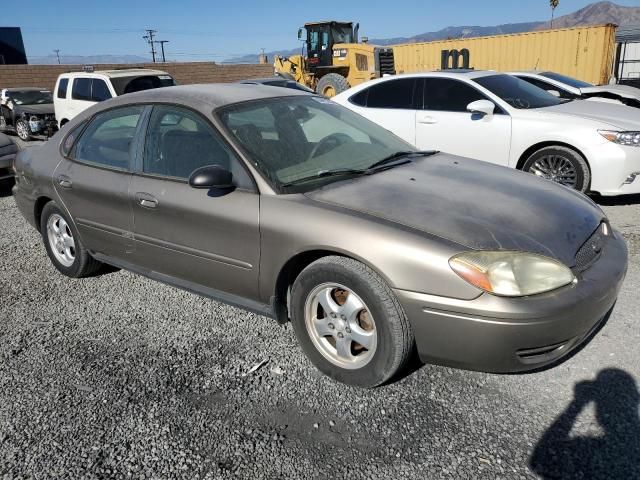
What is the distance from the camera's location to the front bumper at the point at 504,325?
2301 millimetres

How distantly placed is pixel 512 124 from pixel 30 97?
540 inches

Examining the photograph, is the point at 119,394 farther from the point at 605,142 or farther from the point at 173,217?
the point at 605,142

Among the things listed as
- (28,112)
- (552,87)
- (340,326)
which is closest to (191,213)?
(340,326)

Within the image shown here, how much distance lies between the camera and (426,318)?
95.0 inches

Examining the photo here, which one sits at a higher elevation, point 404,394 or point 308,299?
point 308,299

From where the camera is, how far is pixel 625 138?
17.9 feet

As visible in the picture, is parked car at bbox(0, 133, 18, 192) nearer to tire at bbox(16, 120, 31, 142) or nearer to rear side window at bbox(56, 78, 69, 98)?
rear side window at bbox(56, 78, 69, 98)

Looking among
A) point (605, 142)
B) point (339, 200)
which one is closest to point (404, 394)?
point (339, 200)

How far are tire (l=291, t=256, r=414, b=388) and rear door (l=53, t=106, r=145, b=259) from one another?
1486 millimetres

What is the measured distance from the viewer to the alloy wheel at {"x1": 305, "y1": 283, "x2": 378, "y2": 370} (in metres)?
2.64

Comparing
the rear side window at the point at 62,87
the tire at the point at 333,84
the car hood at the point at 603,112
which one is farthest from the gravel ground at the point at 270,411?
the tire at the point at 333,84

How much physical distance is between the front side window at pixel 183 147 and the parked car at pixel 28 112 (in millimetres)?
11613

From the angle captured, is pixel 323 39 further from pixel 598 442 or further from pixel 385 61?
pixel 598 442

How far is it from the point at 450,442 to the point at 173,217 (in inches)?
Result: 79.6
